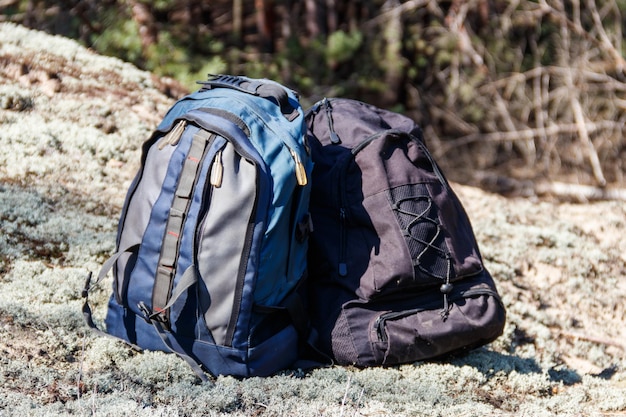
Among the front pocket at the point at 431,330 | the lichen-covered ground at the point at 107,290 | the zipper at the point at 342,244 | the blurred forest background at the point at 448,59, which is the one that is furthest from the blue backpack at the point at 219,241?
the blurred forest background at the point at 448,59

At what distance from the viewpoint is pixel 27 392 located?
2.12 meters

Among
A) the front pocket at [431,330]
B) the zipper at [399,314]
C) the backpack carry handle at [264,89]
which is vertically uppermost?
the backpack carry handle at [264,89]

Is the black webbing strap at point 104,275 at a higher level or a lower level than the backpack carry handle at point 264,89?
lower

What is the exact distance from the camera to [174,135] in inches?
95.6

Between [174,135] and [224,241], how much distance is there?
438mm

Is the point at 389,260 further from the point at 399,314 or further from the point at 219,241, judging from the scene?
the point at 219,241

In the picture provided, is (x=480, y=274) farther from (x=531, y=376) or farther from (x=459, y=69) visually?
(x=459, y=69)

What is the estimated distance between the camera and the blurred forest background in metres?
7.38

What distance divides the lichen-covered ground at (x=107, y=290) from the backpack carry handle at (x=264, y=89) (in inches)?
38.6

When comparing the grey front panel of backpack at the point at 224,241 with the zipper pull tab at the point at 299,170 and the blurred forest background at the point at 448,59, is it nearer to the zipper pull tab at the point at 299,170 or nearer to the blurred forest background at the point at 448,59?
the zipper pull tab at the point at 299,170

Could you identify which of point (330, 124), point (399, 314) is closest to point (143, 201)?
point (330, 124)

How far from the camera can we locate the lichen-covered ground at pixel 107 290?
2.23 meters

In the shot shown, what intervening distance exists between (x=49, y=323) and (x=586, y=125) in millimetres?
6388

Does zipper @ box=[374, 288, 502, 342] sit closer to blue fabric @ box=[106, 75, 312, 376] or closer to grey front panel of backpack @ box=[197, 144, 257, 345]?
blue fabric @ box=[106, 75, 312, 376]
